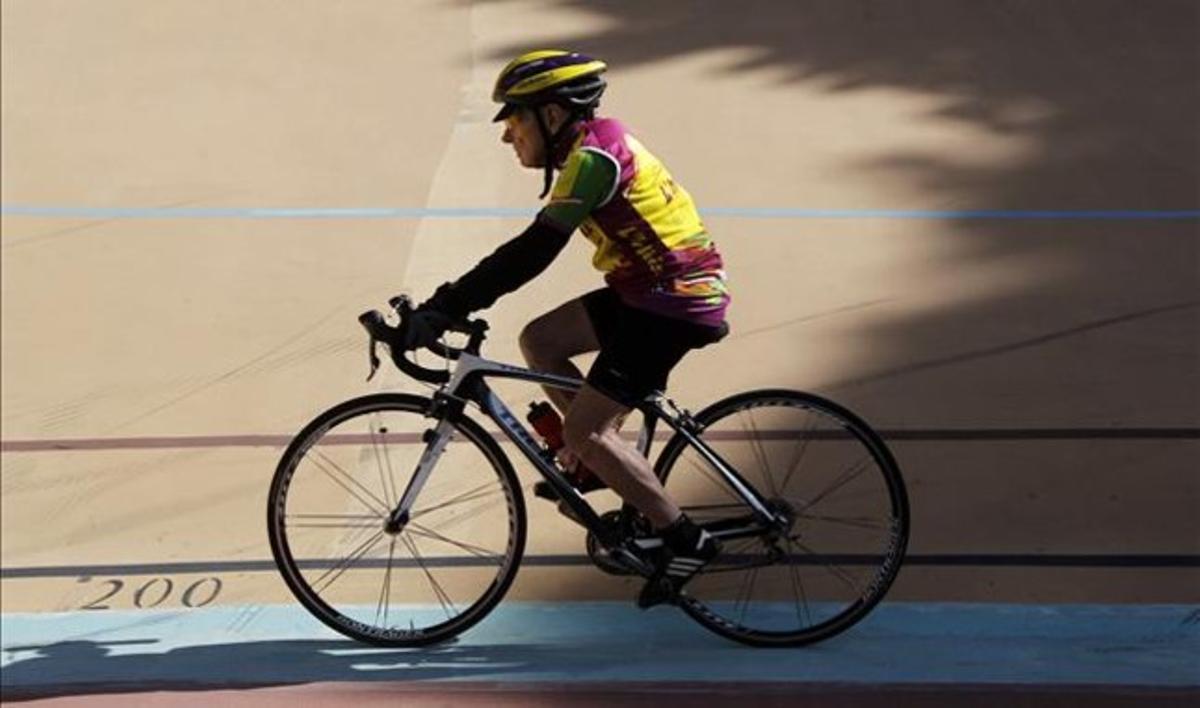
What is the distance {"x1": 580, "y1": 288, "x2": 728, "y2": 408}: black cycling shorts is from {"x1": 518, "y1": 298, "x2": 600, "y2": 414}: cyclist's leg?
159 millimetres

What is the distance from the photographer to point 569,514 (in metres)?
5.36

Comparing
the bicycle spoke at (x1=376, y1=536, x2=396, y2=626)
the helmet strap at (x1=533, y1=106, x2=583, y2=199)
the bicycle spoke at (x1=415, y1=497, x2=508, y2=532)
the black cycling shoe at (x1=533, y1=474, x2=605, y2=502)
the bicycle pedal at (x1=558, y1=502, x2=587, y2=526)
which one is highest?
the helmet strap at (x1=533, y1=106, x2=583, y2=199)

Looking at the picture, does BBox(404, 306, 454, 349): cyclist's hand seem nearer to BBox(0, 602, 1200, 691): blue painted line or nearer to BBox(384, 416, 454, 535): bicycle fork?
BBox(384, 416, 454, 535): bicycle fork

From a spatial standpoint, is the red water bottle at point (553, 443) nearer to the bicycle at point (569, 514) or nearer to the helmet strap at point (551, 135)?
the bicycle at point (569, 514)

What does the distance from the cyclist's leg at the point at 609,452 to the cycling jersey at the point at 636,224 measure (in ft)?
0.96

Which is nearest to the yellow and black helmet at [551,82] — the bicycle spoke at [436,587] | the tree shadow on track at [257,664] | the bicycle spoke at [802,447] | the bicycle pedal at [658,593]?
the bicycle spoke at [802,447]

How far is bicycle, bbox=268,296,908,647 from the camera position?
5332 millimetres

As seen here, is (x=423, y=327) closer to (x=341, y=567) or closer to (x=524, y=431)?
(x=524, y=431)

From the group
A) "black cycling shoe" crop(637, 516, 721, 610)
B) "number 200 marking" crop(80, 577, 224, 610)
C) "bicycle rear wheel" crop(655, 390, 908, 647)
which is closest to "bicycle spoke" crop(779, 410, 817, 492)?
"bicycle rear wheel" crop(655, 390, 908, 647)

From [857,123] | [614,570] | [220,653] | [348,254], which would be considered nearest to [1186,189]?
[857,123]

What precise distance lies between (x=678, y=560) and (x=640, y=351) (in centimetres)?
61

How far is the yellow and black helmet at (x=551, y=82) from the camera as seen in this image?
509cm

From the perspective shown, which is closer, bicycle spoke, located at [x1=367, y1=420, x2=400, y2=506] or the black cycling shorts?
the black cycling shorts

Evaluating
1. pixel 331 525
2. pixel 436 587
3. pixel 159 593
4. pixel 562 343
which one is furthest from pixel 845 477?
pixel 159 593
